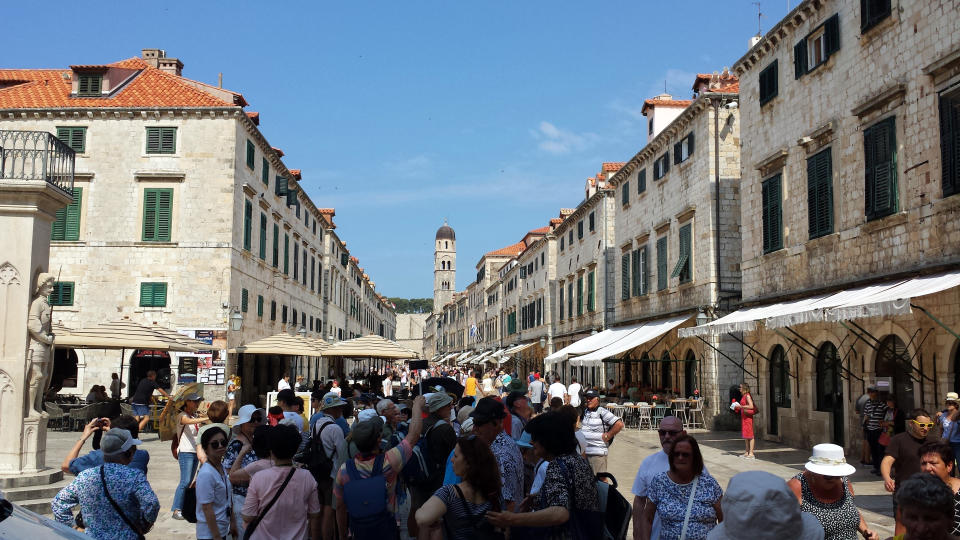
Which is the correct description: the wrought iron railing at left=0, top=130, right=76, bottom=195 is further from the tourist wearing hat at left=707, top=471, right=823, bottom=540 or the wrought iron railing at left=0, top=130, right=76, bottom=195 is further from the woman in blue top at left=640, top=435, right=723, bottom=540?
the tourist wearing hat at left=707, top=471, right=823, bottom=540

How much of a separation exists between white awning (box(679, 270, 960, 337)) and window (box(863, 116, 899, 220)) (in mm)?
1353

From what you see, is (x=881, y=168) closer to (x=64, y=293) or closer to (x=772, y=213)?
(x=772, y=213)

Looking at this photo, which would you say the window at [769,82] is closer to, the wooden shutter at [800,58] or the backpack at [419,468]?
the wooden shutter at [800,58]

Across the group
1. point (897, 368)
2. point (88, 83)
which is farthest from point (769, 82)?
point (88, 83)

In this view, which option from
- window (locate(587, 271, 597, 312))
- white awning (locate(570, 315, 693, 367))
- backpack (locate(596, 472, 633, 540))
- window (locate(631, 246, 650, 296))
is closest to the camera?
backpack (locate(596, 472, 633, 540))

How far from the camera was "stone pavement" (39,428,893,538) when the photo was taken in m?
9.35

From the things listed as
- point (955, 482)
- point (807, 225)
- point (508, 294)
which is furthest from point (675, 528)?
point (508, 294)

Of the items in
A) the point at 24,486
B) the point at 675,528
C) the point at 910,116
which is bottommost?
the point at 24,486

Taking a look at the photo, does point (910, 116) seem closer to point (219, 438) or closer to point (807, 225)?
point (807, 225)

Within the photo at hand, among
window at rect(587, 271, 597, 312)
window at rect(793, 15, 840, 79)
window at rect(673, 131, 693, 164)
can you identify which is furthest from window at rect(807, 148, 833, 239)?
window at rect(587, 271, 597, 312)

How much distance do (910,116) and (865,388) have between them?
501 centimetres

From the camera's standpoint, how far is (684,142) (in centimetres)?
2333

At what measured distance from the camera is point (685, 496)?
4.55 m

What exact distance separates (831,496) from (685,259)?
18.8 meters
